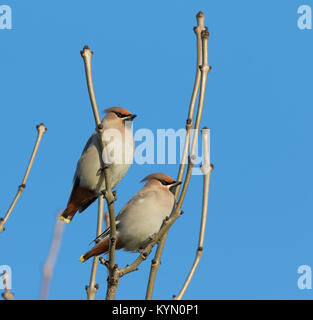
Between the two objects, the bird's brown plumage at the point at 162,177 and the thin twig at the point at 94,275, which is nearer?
the thin twig at the point at 94,275

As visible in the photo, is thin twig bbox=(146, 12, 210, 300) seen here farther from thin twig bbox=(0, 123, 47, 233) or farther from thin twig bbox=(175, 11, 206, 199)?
thin twig bbox=(0, 123, 47, 233)

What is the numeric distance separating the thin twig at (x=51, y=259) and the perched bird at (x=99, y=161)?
→ 1678mm

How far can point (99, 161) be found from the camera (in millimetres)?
5668

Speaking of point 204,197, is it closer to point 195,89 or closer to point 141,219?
point 195,89

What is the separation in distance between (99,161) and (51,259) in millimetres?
2232

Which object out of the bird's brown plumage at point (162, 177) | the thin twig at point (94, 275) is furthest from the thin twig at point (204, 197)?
the bird's brown plumage at point (162, 177)

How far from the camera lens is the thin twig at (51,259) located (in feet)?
10.7

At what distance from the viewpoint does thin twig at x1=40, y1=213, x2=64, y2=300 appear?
3.25m

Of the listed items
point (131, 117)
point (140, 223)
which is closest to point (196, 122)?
point (140, 223)

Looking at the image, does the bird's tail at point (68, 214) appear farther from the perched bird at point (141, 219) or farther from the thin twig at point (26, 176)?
the thin twig at point (26, 176)

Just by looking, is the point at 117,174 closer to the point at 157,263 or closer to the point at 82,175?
the point at 82,175

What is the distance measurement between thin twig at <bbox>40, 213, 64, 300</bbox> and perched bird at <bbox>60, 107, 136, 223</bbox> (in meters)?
1.68
